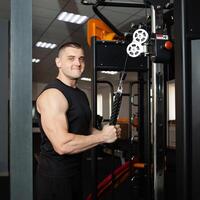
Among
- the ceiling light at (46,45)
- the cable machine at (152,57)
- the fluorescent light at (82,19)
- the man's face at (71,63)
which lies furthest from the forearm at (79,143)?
the ceiling light at (46,45)

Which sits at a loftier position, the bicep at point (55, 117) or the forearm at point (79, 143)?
the bicep at point (55, 117)

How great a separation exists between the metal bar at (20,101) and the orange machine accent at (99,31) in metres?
1.45

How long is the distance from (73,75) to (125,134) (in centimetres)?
487

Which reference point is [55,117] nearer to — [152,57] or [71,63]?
[71,63]

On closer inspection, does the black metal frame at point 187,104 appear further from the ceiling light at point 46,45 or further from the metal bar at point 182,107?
the ceiling light at point 46,45

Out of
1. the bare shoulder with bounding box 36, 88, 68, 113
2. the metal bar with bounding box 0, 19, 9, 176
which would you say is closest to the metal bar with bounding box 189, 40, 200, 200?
the bare shoulder with bounding box 36, 88, 68, 113

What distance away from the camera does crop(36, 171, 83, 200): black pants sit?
1752mm

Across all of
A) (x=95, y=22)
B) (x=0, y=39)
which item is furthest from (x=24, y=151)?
(x=0, y=39)

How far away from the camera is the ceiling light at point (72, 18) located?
15.3 feet

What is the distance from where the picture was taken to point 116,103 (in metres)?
1.46

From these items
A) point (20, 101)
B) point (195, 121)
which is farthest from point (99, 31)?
point (20, 101)

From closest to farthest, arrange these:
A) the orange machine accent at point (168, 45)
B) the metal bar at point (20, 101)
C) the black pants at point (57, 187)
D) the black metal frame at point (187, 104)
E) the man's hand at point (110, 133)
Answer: the metal bar at point (20, 101) < the black metal frame at point (187, 104) < the orange machine accent at point (168, 45) < the man's hand at point (110, 133) < the black pants at point (57, 187)

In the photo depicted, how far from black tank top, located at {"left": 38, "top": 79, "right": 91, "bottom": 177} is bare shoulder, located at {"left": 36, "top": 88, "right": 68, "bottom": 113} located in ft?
0.12

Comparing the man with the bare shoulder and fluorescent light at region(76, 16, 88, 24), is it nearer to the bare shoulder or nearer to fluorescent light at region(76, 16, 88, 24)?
the bare shoulder
